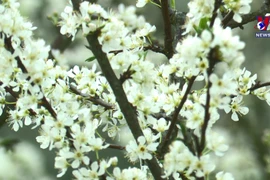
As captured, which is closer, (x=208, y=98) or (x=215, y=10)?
(x=208, y=98)

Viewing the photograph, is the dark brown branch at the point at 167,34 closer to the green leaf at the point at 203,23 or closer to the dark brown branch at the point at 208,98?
the green leaf at the point at 203,23

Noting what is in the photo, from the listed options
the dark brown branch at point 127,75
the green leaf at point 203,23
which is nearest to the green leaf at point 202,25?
the green leaf at point 203,23

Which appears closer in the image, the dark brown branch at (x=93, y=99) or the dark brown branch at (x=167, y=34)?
the dark brown branch at (x=93, y=99)

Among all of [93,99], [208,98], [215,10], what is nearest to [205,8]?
[215,10]

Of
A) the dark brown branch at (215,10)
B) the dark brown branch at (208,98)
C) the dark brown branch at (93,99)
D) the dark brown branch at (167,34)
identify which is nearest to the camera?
the dark brown branch at (208,98)

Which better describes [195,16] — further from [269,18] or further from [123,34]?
[269,18]

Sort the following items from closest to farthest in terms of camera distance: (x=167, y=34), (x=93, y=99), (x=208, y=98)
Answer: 1. (x=208, y=98)
2. (x=93, y=99)
3. (x=167, y=34)

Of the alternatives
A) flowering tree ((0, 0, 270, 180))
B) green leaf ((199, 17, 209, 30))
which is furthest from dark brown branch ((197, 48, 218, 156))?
green leaf ((199, 17, 209, 30))

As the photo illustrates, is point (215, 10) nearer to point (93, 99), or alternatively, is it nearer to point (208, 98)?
point (208, 98)

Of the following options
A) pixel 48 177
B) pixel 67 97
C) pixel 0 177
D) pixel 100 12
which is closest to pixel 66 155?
pixel 67 97

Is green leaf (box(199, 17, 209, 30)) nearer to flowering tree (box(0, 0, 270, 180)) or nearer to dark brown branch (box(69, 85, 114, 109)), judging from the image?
flowering tree (box(0, 0, 270, 180))
